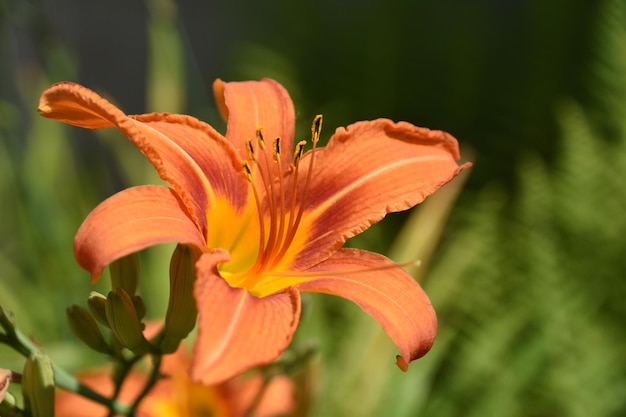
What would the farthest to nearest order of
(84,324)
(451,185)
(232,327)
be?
(451,185), (84,324), (232,327)

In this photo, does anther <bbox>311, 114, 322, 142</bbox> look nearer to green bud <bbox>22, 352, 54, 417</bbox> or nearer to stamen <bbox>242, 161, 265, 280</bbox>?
stamen <bbox>242, 161, 265, 280</bbox>

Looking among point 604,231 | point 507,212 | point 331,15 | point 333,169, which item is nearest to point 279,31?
point 331,15

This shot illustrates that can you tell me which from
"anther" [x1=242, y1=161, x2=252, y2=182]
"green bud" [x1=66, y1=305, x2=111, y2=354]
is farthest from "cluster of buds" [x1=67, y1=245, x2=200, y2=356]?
"anther" [x1=242, y1=161, x2=252, y2=182]

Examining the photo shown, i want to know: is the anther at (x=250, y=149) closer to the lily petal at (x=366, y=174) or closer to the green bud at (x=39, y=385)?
the lily petal at (x=366, y=174)

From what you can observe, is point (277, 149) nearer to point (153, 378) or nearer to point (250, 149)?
point (250, 149)

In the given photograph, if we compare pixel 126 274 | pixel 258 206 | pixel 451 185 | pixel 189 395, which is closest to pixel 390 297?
pixel 258 206

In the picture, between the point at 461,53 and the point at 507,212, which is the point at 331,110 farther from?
the point at 507,212

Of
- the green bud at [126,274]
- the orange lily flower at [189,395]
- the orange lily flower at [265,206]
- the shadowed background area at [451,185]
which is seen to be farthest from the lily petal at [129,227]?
the orange lily flower at [189,395]
